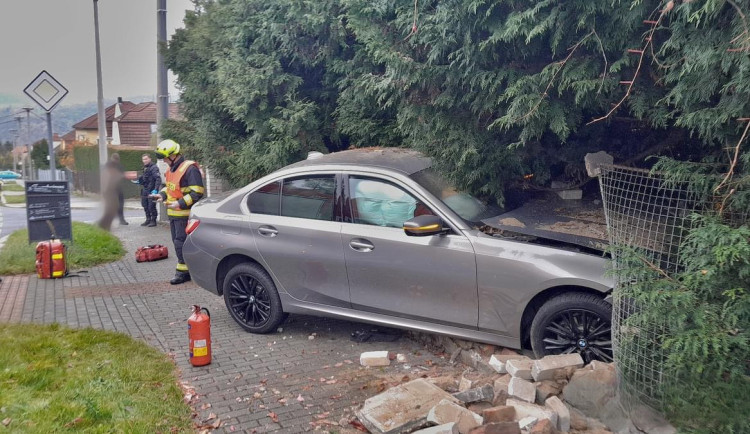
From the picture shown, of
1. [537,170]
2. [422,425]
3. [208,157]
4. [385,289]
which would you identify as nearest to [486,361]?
[385,289]

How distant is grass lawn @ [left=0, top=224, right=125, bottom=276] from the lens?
9758 millimetres

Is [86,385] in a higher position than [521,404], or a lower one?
lower

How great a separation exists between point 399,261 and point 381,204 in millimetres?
575

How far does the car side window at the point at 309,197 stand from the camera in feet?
18.7

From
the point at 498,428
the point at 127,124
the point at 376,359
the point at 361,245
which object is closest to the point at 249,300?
the point at 361,245

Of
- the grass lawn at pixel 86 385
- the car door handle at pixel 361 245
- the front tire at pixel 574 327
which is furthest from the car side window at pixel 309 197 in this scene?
the front tire at pixel 574 327

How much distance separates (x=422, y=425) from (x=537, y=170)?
277 cm

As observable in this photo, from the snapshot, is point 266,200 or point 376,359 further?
point 266,200

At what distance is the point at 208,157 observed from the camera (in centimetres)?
1124

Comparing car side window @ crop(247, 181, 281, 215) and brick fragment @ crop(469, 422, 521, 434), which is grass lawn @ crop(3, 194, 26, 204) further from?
brick fragment @ crop(469, 422, 521, 434)

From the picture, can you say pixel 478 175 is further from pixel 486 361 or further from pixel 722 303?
pixel 722 303

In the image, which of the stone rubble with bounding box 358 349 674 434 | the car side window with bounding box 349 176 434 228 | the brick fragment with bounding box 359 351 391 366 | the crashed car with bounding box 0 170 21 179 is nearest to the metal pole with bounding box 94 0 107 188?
the car side window with bounding box 349 176 434 228

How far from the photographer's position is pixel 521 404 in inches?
152

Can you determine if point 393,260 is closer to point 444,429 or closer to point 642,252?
point 444,429
